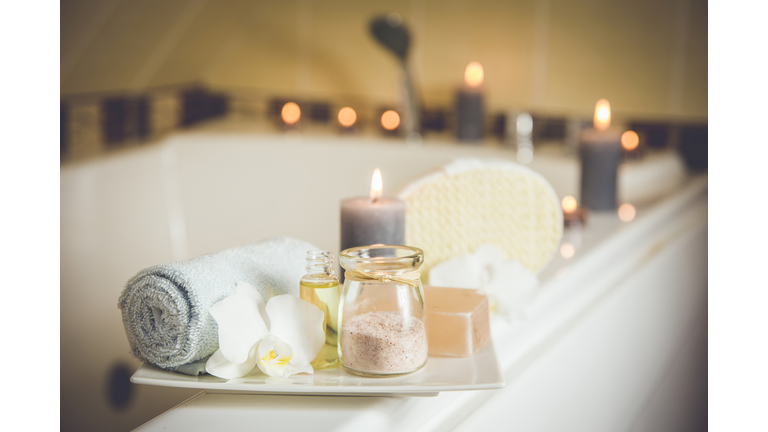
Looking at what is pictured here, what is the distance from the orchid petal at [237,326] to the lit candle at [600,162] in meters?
0.79

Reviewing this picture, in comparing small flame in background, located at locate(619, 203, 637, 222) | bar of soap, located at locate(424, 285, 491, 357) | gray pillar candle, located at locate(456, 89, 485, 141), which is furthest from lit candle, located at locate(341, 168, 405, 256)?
gray pillar candle, located at locate(456, 89, 485, 141)

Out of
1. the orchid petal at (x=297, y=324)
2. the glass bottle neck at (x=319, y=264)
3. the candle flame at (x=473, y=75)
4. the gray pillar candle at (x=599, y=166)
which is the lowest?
the orchid petal at (x=297, y=324)

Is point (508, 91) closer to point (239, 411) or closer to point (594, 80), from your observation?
point (594, 80)

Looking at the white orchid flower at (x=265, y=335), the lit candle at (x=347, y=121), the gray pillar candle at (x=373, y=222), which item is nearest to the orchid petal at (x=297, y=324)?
the white orchid flower at (x=265, y=335)

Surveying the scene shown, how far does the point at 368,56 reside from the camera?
1843 mm

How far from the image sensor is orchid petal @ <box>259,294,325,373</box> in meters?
0.43

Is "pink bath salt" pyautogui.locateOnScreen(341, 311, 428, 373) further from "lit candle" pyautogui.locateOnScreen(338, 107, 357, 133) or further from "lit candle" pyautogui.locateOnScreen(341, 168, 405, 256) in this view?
"lit candle" pyautogui.locateOnScreen(338, 107, 357, 133)

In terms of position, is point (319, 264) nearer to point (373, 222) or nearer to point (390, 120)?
point (373, 222)

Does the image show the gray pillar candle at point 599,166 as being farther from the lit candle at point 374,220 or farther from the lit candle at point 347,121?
the lit candle at point 347,121

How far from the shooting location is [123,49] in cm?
156

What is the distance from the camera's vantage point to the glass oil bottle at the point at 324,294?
0.46 m

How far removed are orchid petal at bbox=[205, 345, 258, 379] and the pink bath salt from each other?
0.06m

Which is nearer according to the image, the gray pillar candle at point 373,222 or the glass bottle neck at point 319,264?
the glass bottle neck at point 319,264

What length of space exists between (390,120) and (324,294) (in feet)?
4.37
